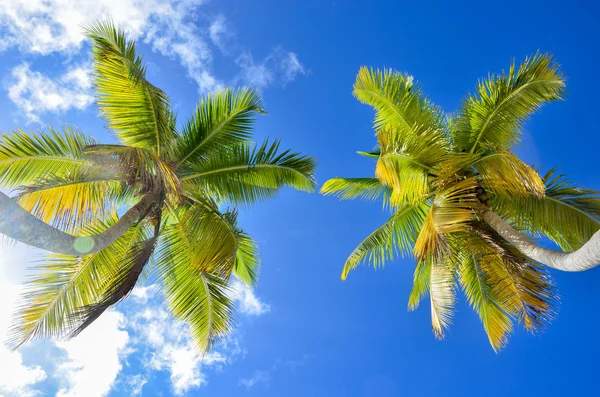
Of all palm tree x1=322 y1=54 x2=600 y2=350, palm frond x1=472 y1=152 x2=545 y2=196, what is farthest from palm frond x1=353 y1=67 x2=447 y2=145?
palm frond x1=472 y1=152 x2=545 y2=196

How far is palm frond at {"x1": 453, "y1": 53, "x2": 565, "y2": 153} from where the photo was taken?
9.23 metres

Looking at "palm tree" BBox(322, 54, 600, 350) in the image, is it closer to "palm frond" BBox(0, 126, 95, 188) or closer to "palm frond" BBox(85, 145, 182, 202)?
"palm frond" BBox(85, 145, 182, 202)

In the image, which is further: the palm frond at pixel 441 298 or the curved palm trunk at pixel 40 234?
the palm frond at pixel 441 298

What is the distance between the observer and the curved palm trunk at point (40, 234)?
536 cm

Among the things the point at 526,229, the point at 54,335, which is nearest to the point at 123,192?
the point at 54,335

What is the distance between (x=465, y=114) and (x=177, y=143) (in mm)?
6344

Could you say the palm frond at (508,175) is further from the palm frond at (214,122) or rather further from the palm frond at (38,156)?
the palm frond at (38,156)

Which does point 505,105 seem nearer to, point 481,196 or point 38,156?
point 481,196

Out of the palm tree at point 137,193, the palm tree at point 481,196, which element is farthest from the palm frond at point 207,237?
the palm tree at point 481,196

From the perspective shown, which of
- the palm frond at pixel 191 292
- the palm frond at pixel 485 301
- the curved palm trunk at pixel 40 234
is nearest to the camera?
the curved palm trunk at pixel 40 234

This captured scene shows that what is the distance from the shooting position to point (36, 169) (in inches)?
326

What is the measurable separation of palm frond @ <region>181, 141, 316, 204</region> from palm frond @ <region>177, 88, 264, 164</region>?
0.82 ft

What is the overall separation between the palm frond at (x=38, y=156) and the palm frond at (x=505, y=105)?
25.7ft

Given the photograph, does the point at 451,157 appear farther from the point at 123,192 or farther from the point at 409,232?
the point at 123,192
